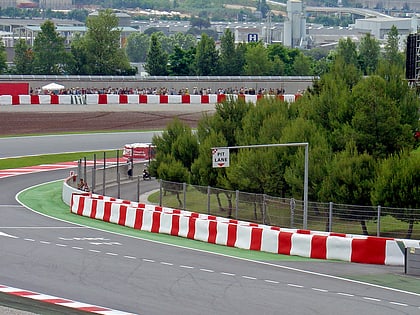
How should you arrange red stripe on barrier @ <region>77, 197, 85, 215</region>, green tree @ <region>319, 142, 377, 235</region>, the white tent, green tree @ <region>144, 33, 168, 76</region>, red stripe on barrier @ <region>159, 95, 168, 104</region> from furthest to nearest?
green tree @ <region>144, 33, 168, 76</region> < the white tent < red stripe on barrier @ <region>159, 95, 168, 104</region> < red stripe on barrier @ <region>77, 197, 85, 215</region> < green tree @ <region>319, 142, 377, 235</region>

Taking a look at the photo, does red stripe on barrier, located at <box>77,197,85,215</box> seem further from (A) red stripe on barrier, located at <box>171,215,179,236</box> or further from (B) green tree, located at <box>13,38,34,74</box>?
(B) green tree, located at <box>13,38,34,74</box>

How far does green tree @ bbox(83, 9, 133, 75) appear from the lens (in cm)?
10806

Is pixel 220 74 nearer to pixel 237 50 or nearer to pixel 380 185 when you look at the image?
pixel 237 50

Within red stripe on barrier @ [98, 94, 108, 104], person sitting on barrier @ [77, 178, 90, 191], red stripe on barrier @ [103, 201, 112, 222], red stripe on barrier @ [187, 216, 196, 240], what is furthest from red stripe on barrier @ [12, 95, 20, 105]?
red stripe on barrier @ [187, 216, 196, 240]

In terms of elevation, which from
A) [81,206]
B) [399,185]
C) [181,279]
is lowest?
[81,206]

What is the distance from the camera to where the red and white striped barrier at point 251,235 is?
28.2 m

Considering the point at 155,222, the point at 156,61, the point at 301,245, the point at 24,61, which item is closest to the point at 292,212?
the point at 301,245

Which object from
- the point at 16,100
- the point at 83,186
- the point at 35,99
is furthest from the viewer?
the point at 35,99

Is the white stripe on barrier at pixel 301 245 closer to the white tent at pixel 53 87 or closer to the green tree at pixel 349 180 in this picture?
the green tree at pixel 349 180

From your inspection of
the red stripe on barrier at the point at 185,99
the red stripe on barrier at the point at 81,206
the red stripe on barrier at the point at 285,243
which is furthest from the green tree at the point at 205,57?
the red stripe on barrier at the point at 285,243

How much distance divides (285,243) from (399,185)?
4.71 meters

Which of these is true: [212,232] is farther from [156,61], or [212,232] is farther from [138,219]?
[156,61]

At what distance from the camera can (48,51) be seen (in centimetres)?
10900

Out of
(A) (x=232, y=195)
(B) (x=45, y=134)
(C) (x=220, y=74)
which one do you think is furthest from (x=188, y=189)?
(C) (x=220, y=74)
